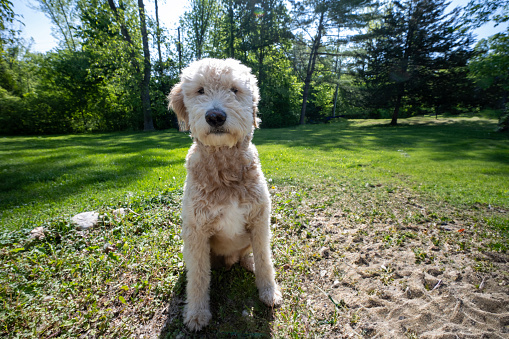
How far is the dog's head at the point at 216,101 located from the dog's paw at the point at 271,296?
1.64 m

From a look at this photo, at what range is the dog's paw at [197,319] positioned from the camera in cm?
211

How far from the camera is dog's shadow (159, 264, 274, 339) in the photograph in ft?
6.84

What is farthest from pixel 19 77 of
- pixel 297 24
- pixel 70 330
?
pixel 70 330

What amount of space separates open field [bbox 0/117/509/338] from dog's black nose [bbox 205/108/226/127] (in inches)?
74.0

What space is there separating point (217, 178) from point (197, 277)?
103cm

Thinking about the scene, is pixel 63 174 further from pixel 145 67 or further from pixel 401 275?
pixel 145 67

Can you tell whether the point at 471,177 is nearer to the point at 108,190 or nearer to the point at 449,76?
the point at 108,190

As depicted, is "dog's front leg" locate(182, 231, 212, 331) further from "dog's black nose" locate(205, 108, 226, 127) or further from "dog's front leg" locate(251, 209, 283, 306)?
"dog's black nose" locate(205, 108, 226, 127)

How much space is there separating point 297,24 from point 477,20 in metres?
16.1

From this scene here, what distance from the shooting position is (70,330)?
6.75 feet

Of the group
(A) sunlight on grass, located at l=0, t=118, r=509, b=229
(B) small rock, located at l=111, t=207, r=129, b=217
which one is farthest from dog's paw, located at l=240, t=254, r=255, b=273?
(A) sunlight on grass, located at l=0, t=118, r=509, b=229

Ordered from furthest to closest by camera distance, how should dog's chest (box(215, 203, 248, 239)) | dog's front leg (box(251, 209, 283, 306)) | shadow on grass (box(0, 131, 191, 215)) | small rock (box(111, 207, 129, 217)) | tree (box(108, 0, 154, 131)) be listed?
tree (box(108, 0, 154, 131)), shadow on grass (box(0, 131, 191, 215)), small rock (box(111, 207, 129, 217)), dog's front leg (box(251, 209, 283, 306)), dog's chest (box(215, 203, 248, 239))

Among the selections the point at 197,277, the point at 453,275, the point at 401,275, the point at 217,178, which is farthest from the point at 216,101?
the point at 453,275

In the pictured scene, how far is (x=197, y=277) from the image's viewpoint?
7.25ft
